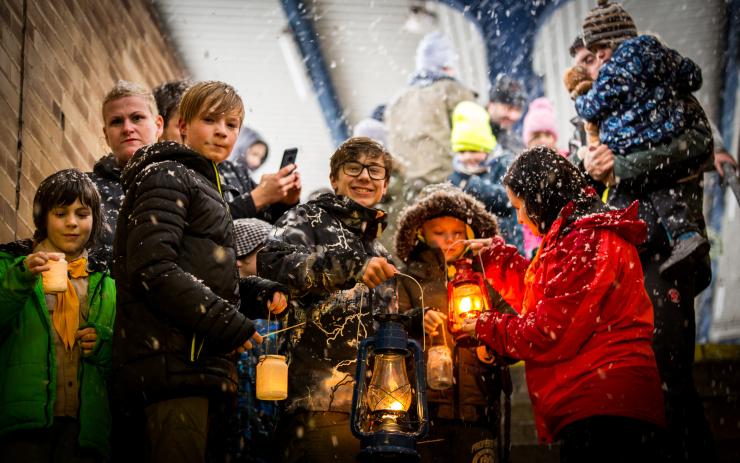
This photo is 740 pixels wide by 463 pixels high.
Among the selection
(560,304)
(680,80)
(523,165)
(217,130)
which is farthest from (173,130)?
(680,80)

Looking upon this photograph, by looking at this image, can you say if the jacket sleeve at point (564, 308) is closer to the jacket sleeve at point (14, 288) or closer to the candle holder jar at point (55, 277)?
the candle holder jar at point (55, 277)

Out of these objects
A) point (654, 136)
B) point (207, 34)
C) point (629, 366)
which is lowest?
point (629, 366)

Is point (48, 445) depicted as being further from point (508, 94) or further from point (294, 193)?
point (508, 94)

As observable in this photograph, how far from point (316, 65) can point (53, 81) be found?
6490 mm

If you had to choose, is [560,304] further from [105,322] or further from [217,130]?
[105,322]

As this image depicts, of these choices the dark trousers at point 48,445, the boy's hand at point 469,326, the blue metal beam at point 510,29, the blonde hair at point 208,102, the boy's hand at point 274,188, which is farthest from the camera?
the blue metal beam at point 510,29

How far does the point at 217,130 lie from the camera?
4.04 metres

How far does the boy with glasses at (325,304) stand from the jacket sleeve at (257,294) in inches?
3.6

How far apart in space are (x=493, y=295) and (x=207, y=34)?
6.17 meters

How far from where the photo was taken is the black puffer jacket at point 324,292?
Answer: 3971 millimetres

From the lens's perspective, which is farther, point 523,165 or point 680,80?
point 680,80

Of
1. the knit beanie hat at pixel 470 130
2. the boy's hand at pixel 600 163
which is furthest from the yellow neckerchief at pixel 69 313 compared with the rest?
the knit beanie hat at pixel 470 130

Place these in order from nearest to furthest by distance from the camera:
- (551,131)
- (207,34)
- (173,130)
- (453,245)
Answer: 1. (453,245)
2. (173,130)
3. (551,131)
4. (207,34)

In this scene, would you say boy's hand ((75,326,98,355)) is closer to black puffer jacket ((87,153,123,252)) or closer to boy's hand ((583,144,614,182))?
black puffer jacket ((87,153,123,252))
